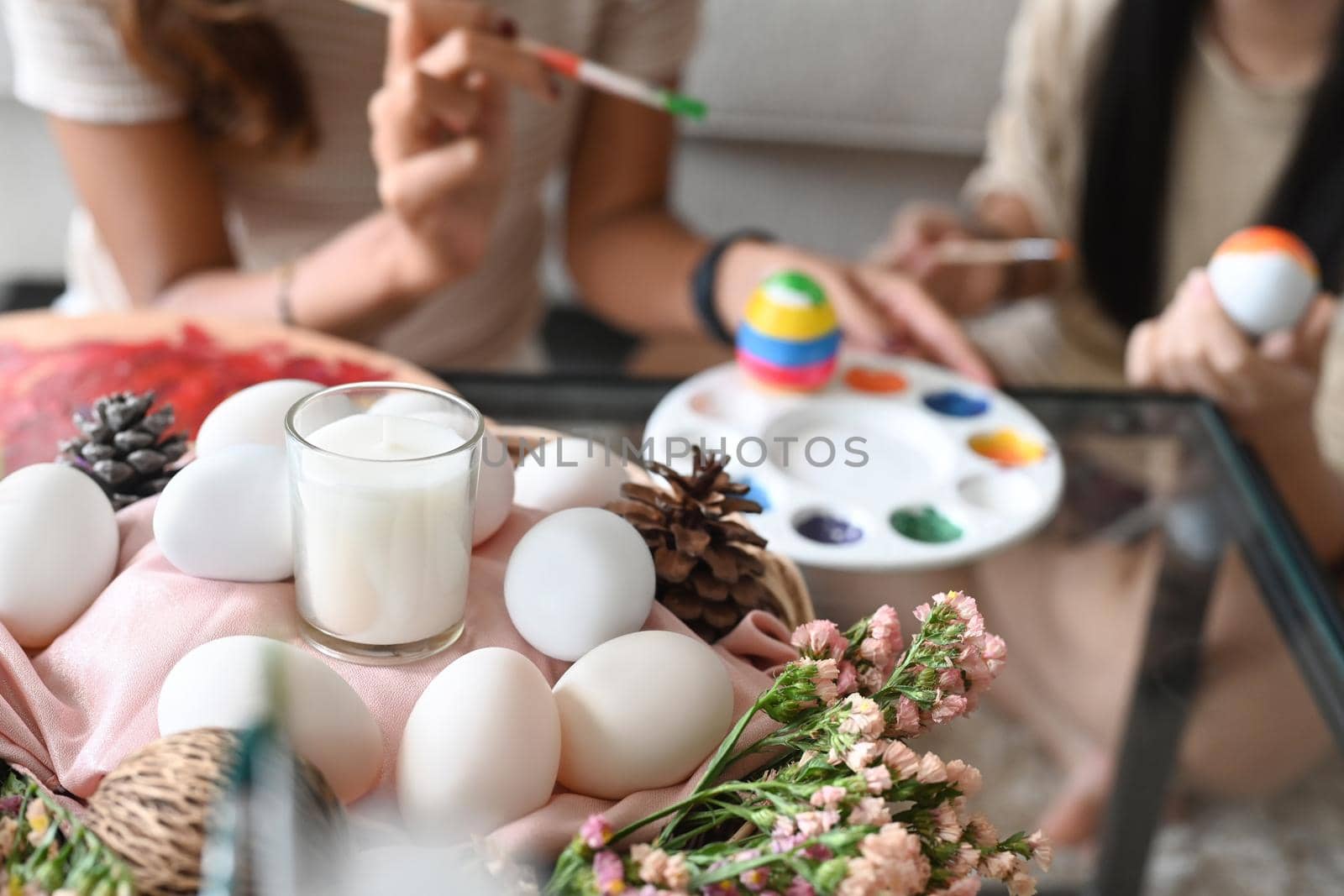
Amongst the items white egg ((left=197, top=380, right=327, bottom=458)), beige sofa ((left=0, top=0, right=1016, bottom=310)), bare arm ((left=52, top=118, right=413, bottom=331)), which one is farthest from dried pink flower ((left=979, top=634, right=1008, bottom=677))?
beige sofa ((left=0, top=0, right=1016, bottom=310))

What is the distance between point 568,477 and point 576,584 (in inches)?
2.5

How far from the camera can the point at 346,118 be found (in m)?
0.88

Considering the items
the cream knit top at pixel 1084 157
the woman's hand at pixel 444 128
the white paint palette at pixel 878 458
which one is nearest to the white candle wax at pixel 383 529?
Result: the white paint palette at pixel 878 458

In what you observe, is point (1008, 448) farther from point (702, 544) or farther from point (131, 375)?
point (131, 375)

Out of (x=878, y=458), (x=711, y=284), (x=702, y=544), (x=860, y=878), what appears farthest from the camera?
(x=711, y=284)

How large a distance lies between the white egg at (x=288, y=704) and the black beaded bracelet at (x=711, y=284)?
0.61 m

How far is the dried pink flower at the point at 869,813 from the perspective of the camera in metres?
0.23

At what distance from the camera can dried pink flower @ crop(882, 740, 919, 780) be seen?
0.24 meters

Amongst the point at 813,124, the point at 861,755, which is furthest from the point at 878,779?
the point at 813,124

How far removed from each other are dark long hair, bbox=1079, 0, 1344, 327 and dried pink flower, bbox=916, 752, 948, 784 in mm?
803

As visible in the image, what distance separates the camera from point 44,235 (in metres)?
1.37

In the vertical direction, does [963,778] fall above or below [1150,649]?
above

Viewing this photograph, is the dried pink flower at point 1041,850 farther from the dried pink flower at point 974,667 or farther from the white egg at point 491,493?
the white egg at point 491,493

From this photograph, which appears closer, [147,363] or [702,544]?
[702,544]
